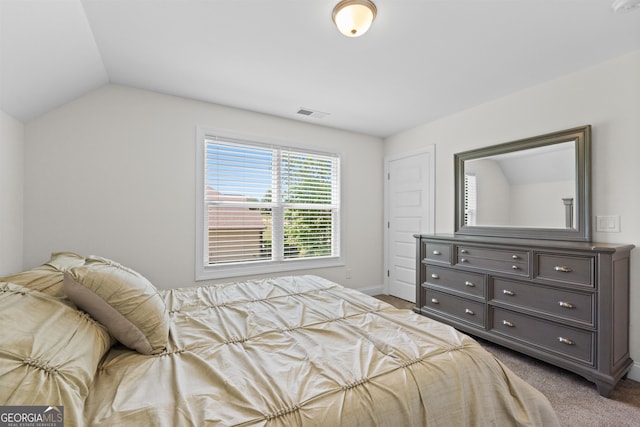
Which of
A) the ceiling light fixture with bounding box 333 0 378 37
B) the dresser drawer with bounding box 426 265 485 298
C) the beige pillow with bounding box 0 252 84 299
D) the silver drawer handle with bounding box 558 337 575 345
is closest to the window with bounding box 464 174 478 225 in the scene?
the dresser drawer with bounding box 426 265 485 298

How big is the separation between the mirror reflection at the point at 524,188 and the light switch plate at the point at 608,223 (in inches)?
6.2

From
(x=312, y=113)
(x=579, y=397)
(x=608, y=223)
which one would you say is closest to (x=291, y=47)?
(x=312, y=113)

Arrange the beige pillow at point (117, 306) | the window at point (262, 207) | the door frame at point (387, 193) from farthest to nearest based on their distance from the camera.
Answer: the door frame at point (387, 193), the window at point (262, 207), the beige pillow at point (117, 306)

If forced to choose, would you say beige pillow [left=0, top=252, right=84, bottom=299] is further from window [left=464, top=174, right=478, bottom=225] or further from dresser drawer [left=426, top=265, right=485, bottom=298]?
window [left=464, top=174, right=478, bottom=225]

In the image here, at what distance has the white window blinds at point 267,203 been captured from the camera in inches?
128

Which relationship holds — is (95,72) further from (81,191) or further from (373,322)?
(373,322)

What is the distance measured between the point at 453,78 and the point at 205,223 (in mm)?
2903

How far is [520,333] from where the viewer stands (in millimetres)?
2371

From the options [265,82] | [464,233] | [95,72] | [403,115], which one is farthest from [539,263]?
[95,72]

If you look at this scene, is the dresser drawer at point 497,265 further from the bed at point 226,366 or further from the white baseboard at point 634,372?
the bed at point 226,366

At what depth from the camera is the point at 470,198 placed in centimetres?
326

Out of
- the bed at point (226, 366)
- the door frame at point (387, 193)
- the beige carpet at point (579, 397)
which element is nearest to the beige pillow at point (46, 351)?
the bed at point (226, 366)

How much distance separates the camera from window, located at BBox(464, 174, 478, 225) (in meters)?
3.21

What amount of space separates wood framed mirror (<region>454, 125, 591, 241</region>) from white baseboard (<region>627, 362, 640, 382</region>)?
978 millimetres
